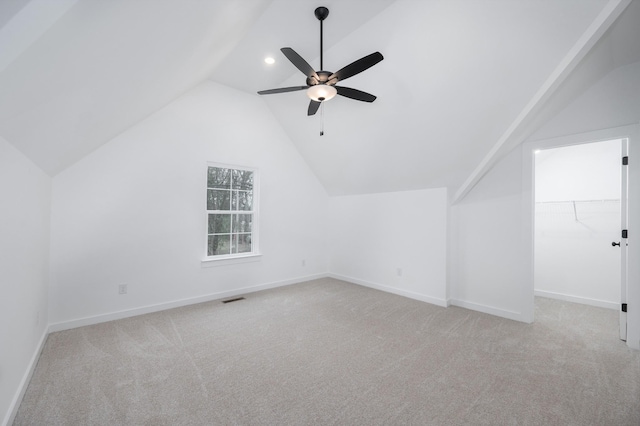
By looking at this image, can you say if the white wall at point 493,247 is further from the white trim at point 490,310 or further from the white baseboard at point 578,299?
the white baseboard at point 578,299

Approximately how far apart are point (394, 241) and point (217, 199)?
3032mm

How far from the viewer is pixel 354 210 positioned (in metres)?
5.46

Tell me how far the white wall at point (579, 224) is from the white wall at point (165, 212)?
4.32 metres

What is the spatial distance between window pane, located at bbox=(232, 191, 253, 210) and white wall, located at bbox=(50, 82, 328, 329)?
0.22 metres

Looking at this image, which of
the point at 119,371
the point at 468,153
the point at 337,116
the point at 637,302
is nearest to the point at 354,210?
the point at 337,116

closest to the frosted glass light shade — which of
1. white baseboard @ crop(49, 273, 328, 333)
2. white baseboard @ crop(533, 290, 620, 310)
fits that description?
white baseboard @ crop(49, 273, 328, 333)

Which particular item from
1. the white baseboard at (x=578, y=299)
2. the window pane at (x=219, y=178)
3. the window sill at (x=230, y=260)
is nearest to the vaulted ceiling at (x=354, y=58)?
the window pane at (x=219, y=178)

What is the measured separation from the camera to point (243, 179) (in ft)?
15.5

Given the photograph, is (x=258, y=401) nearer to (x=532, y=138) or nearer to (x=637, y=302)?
(x=637, y=302)

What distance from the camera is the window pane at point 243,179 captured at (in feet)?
15.2

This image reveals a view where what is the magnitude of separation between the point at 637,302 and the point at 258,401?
3660 mm

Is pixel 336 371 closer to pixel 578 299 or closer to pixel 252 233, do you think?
pixel 252 233

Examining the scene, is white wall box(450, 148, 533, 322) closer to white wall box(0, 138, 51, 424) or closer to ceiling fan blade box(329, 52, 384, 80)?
ceiling fan blade box(329, 52, 384, 80)

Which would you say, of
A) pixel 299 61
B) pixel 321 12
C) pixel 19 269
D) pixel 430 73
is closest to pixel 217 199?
pixel 19 269
